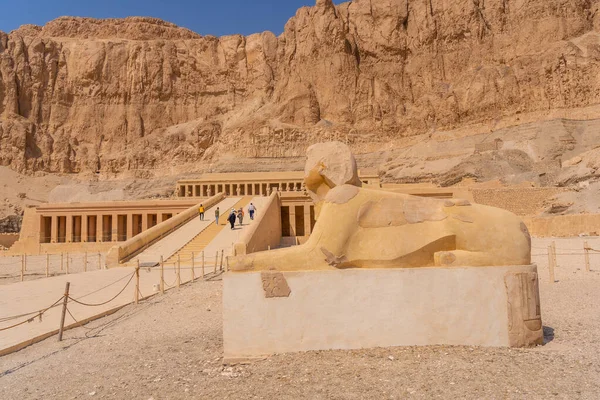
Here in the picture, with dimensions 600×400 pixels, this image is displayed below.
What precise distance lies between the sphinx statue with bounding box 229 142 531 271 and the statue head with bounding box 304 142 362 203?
149mm

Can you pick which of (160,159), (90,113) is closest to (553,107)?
(160,159)

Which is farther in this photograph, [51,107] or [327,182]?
[51,107]

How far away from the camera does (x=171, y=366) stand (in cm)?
487

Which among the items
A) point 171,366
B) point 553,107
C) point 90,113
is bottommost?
point 171,366

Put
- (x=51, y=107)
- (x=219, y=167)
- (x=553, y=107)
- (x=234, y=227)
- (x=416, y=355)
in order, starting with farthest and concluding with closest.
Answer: (x=51, y=107) → (x=219, y=167) → (x=553, y=107) → (x=234, y=227) → (x=416, y=355)

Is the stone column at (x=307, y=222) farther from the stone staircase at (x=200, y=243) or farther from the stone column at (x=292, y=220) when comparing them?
the stone staircase at (x=200, y=243)

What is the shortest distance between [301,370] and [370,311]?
0.96 m

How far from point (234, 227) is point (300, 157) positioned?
1466 inches

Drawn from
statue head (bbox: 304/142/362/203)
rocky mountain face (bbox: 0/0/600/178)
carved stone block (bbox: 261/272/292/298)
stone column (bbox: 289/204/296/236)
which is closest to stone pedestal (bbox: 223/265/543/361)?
carved stone block (bbox: 261/272/292/298)

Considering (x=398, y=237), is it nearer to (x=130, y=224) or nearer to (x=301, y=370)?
(x=301, y=370)

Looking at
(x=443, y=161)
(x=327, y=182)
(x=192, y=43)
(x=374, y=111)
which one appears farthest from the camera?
(x=192, y=43)

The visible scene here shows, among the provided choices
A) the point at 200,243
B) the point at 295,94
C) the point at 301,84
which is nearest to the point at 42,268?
the point at 200,243

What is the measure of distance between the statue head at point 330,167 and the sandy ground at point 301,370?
6.42ft

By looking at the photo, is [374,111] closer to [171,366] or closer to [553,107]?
[553,107]
